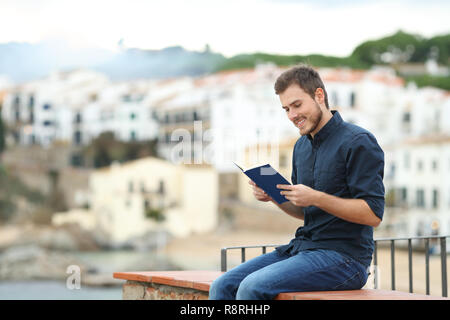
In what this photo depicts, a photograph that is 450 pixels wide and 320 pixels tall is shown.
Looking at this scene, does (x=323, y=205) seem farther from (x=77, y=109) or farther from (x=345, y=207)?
(x=77, y=109)

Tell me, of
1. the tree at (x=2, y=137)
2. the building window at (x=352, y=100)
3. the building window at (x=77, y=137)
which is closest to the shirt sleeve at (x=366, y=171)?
the building window at (x=352, y=100)

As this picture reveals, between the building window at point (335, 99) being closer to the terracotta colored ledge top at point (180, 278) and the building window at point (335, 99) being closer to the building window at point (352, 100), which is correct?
the building window at point (352, 100)

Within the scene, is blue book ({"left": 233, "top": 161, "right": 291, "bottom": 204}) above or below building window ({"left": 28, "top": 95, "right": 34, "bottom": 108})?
below

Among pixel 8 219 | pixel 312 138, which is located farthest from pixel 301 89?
pixel 8 219

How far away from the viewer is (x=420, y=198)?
3547cm

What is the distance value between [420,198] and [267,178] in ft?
113

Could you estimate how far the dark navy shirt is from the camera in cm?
229

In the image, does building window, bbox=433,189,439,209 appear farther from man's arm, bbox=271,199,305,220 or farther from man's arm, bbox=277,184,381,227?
man's arm, bbox=277,184,381,227

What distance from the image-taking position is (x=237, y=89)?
41.4m

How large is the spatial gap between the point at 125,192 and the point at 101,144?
15.8 ft

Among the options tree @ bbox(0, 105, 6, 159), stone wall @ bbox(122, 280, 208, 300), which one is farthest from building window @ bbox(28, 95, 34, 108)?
stone wall @ bbox(122, 280, 208, 300)

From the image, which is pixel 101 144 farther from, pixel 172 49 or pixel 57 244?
pixel 172 49

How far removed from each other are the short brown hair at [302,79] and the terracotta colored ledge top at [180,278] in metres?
0.85

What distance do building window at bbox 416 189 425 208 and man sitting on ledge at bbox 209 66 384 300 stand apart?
34.0 m
